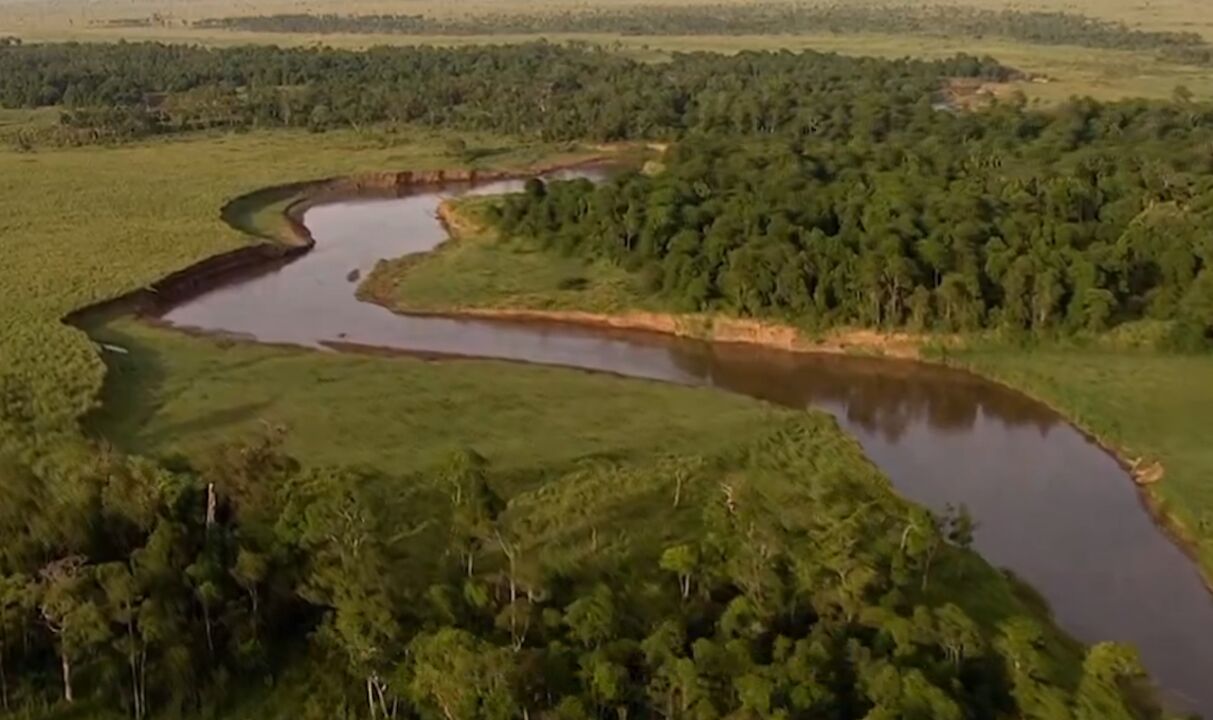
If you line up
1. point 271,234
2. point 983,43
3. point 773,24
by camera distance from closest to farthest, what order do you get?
point 271,234
point 983,43
point 773,24

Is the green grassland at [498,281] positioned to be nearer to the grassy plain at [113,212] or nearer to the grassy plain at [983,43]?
the grassy plain at [113,212]

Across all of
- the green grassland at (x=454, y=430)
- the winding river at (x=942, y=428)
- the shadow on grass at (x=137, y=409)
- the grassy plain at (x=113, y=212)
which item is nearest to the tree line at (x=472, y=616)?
the green grassland at (x=454, y=430)

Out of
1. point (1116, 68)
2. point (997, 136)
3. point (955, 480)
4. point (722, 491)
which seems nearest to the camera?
point (722, 491)

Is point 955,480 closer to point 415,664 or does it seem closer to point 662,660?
point 662,660

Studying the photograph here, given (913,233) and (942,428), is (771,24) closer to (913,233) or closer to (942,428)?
(913,233)

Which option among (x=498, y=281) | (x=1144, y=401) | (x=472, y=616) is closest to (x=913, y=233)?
(x=1144, y=401)

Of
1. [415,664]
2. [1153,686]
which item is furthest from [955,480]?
[415,664]

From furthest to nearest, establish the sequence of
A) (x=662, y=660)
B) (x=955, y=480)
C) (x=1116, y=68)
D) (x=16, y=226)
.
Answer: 1. (x=1116, y=68)
2. (x=16, y=226)
3. (x=955, y=480)
4. (x=662, y=660)
